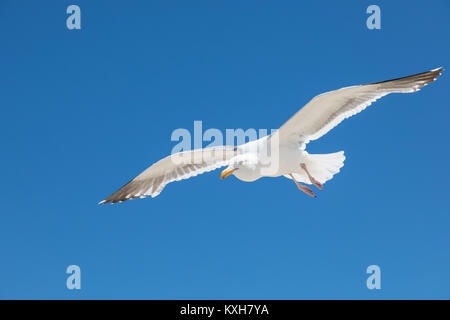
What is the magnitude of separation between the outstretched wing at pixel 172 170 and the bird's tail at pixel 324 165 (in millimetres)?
862

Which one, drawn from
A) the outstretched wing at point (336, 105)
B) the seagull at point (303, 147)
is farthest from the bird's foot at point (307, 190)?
the outstretched wing at point (336, 105)

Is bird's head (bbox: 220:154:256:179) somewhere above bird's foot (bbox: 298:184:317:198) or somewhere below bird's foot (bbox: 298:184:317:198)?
above

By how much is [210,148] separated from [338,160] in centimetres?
144

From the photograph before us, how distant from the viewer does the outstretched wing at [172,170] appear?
4980mm

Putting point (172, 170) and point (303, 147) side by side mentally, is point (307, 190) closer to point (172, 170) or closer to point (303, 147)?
point (303, 147)

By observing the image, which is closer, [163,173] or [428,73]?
[428,73]

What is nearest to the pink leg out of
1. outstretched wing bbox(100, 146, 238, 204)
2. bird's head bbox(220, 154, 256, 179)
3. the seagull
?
the seagull

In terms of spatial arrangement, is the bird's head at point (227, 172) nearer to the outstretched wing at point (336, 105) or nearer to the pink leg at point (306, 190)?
the outstretched wing at point (336, 105)

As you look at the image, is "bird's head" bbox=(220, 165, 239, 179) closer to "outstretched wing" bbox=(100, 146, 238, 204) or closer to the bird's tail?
"outstretched wing" bbox=(100, 146, 238, 204)

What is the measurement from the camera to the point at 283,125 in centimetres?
435

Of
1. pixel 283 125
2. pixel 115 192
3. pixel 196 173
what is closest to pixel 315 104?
pixel 283 125

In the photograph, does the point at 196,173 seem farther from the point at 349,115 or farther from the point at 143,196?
the point at 349,115

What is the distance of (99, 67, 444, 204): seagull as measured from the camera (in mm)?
4273

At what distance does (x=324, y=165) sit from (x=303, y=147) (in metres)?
0.38
